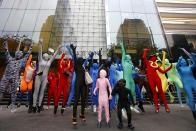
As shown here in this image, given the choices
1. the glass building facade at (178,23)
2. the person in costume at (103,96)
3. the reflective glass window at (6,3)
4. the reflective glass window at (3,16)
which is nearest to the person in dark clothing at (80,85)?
the person in costume at (103,96)

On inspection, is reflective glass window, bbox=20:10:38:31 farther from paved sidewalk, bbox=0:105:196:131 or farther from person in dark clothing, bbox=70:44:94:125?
person in dark clothing, bbox=70:44:94:125

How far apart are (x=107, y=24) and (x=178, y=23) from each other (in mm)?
9268

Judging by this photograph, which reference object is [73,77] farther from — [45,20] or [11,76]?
[45,20]

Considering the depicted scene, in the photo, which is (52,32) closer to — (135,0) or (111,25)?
(111,25)

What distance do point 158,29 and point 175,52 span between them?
3.36m

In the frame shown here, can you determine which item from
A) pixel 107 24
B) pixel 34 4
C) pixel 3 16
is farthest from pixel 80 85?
pixel 34 4

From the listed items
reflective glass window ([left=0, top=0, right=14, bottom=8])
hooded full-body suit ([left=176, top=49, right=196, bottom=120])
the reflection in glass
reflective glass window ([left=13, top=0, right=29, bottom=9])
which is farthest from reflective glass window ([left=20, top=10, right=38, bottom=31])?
hooded full-body suit ([left=176, top=49, right=196, bottom=120])

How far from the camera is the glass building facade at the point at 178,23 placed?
24328 mm

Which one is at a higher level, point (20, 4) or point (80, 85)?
point (20, 4)

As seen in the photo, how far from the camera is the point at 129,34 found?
2438 cm

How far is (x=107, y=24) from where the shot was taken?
24.7 m

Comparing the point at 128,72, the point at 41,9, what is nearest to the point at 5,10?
the point at 41,9

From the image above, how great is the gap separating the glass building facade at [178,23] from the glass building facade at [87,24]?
1.16 meters

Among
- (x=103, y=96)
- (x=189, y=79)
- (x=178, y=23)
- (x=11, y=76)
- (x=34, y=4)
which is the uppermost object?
(x=34, y=4)
